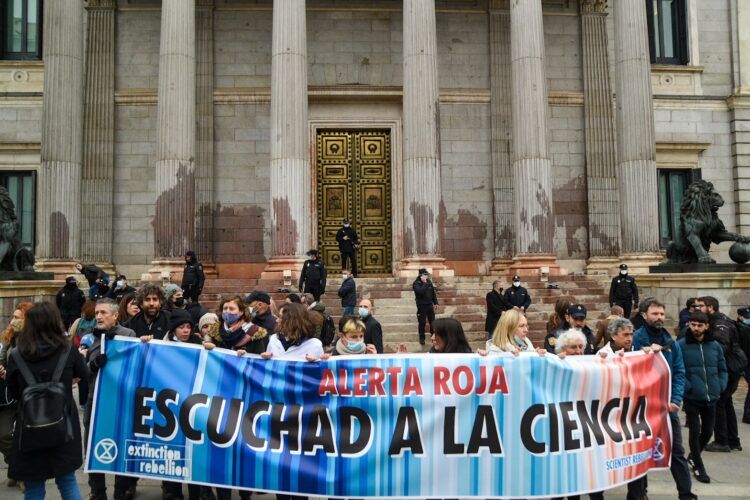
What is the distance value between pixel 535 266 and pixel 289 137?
24.6 ft

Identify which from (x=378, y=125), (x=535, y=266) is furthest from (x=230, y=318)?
(x=378, y=125)

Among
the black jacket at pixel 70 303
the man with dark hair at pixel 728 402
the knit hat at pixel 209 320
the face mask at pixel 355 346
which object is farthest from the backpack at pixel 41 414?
the black jacket at pixel 70 303

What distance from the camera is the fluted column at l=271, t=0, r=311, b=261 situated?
17.3m

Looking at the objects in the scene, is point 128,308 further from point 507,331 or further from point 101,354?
point 507,331

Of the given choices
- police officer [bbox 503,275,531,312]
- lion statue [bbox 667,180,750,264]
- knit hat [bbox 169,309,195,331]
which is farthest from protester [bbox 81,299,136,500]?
lion statue [bbox 667,180,750,264]

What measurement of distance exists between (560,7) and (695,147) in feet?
22.6

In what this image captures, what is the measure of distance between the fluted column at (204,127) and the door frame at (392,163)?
3.35 m

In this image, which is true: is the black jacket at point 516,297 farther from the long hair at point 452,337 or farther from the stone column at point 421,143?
the long hair at point 452,337

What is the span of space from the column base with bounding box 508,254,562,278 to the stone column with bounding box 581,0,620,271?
187 inches

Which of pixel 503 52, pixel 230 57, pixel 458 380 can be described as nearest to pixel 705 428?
pixel 458 380

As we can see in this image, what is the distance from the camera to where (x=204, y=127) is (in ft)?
71.9

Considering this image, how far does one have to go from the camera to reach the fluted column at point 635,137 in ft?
62.0

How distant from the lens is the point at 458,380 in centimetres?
582

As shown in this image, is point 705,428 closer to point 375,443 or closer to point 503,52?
point 375,443
